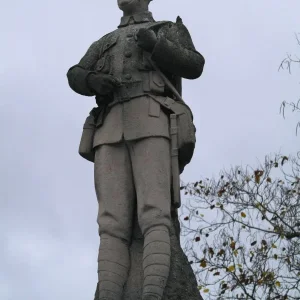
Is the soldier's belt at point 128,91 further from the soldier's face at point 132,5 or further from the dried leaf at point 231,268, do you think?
the dried leaf at point 231,268

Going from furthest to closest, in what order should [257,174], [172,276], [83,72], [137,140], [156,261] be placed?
[257,174] < [83,72] < [137,140] < [172,276] < [156,261]

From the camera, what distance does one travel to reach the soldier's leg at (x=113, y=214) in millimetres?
9250

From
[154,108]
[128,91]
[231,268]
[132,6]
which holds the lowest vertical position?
[154,108]

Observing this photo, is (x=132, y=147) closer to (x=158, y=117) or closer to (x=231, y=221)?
(x=158, y=117)

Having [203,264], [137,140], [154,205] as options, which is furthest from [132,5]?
[203,264]

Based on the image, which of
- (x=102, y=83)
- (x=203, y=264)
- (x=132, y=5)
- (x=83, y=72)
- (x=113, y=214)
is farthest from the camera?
(x=203, y=264)

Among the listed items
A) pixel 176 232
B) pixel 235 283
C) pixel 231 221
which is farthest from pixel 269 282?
pixel 176 232

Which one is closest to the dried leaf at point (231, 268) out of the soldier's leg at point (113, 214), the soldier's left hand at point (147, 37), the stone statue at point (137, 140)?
the stone statue at point (137, 140)

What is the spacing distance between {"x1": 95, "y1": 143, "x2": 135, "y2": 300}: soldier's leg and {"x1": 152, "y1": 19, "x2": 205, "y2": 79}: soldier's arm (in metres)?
A: 0.95

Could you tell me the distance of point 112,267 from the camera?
9289 mm

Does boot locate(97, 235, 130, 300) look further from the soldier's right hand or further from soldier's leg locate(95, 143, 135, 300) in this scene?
the soldier's right hand

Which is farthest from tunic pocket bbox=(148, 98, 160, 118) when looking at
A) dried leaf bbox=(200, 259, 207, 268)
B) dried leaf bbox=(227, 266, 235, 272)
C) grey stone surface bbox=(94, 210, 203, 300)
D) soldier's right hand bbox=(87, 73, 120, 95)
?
dried leaf bbox=(200, 259, 207, 268)

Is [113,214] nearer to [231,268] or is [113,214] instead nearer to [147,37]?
[147,37]

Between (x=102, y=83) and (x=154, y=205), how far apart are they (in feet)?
4.43
